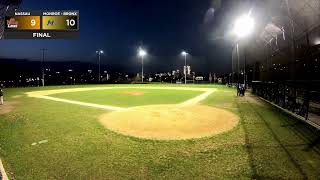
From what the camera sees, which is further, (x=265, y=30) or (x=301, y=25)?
(x=265, y=30)

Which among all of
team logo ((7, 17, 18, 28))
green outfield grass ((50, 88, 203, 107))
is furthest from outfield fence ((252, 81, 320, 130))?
team logo ((7, 17, 18, 28))

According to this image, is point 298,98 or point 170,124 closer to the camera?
point 170,124

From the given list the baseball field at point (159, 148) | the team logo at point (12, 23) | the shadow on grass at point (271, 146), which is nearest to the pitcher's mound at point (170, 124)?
the baseball field at point (159, 148)

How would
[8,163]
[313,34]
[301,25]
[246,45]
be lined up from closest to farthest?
[8,163] < [313,34] < [301,25] < [246,45]

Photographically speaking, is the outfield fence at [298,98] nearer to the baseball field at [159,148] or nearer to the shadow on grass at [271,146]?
the baseball field at [159,148]

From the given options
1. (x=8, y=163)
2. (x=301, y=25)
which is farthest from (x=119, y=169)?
(x=301, y=25)

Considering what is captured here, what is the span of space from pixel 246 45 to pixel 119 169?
23.8m

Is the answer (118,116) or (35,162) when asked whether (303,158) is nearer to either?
(35,162)

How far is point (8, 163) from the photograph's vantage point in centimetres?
650
